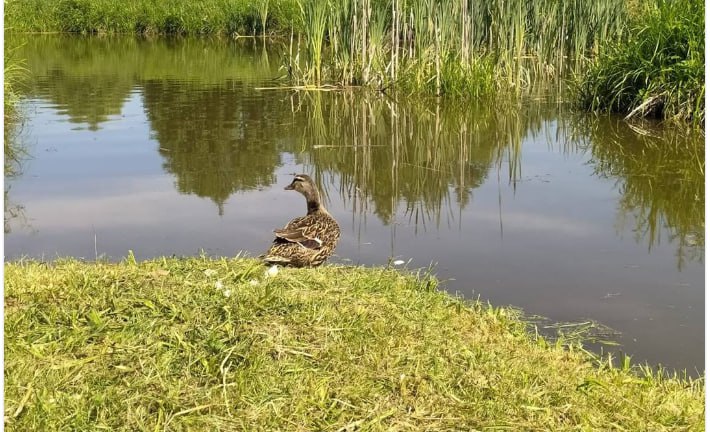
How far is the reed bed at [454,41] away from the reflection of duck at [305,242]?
7.56 m

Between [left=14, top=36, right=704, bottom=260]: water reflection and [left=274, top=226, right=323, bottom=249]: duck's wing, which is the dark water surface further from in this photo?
[left=274, top=226, right=323, bottom=249]: duck's wing

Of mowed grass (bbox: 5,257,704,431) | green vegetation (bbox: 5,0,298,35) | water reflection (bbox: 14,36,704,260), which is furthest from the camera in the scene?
green vegetation (bbox: 5,0,298,35)

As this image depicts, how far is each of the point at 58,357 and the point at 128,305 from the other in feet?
1.67

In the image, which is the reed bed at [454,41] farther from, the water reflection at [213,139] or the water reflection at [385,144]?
the water reflection at [213,139]

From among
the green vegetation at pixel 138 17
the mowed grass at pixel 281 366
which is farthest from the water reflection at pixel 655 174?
the green vegetation at pixel 138 17

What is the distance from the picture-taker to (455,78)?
13.3 metres

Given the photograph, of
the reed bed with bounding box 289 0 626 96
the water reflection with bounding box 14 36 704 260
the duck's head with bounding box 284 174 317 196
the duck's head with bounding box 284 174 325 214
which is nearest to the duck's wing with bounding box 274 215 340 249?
the duck's head with bounding box 284 174 325 214

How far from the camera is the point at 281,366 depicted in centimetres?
358

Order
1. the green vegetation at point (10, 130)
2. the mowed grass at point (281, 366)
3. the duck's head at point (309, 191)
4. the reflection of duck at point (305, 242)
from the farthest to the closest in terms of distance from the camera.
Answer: the green vegetation at point (10, 130) → the duck's head at point (309, 191) → the reflection of duck at point (305, 242) → the mowed grass at point (281, 366)

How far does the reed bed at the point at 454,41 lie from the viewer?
13258mm

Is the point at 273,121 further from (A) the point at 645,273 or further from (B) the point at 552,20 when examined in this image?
(A) the point at 645,273

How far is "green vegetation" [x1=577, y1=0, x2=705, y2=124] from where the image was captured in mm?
10273

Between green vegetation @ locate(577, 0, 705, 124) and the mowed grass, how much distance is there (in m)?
6.79

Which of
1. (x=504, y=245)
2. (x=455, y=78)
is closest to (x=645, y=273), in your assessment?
(x=504, y=245)
